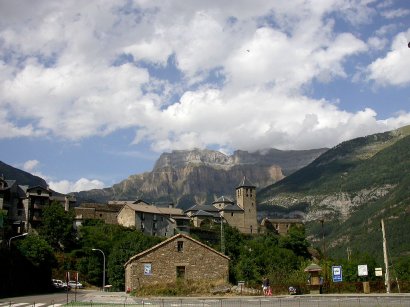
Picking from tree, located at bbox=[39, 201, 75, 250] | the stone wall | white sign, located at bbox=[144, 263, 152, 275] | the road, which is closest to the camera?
the road

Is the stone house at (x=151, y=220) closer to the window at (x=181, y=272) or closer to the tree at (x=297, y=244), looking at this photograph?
the tree at (x=297, y=244)

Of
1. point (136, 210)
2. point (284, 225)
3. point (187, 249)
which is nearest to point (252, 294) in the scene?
point (187, 249)

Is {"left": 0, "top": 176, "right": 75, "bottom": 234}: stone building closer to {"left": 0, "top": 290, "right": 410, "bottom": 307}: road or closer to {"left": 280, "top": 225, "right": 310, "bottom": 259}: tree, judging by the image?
{"left": 280, "top": 225, "right": 310, "bottom": 259}: tree

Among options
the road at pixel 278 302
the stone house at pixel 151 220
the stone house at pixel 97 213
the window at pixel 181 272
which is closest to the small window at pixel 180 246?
the window at pixel 181 272

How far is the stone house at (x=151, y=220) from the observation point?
112438mm

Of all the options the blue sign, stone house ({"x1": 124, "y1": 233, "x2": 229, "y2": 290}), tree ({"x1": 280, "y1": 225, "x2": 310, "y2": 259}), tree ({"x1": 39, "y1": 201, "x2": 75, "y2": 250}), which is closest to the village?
stone house ({"x1": 124, "y1": 233, "x2": 229, "y2": 290})

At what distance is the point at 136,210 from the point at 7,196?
28.7 m

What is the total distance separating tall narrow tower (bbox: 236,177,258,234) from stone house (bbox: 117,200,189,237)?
3244 centimetres

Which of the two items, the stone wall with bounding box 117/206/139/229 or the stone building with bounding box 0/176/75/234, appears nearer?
the stone building with bounding box 0/176/75/234

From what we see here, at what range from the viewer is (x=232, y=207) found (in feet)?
505

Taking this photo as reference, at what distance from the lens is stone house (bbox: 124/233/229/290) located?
48.1 metres

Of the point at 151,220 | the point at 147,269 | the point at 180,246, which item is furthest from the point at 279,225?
the point at 147,269

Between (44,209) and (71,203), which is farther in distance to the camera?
(71,203)

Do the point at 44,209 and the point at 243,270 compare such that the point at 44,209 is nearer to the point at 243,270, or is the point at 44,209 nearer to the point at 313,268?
the point at 243,270
